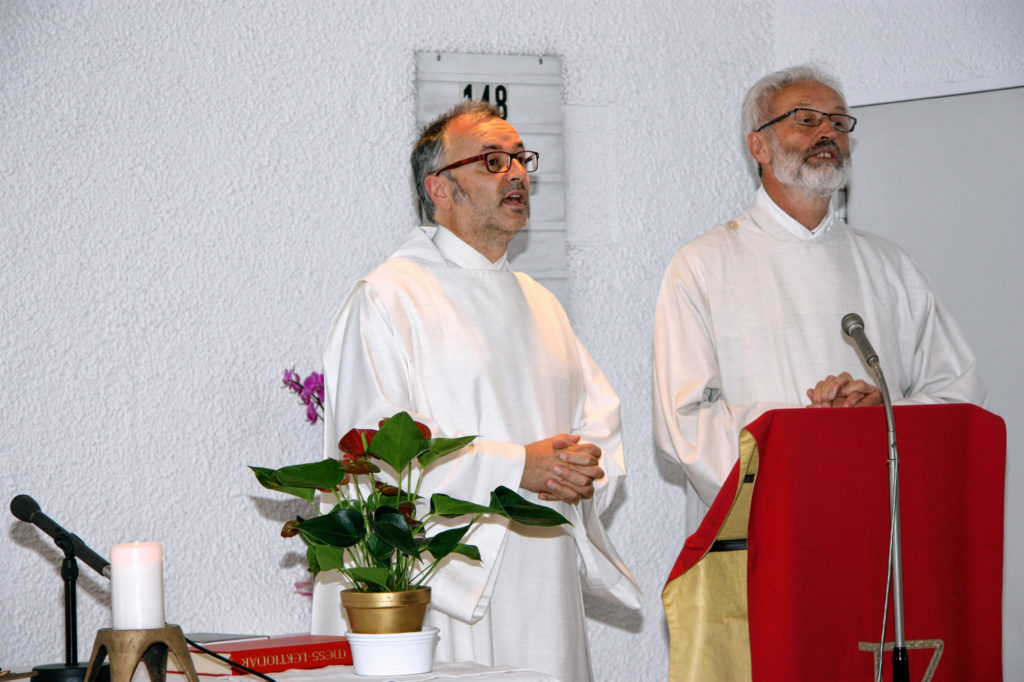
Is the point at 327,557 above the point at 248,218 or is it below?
below

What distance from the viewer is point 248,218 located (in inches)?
160

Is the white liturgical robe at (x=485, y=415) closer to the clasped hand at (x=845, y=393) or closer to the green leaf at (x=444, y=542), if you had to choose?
the clasped hand at (x=845, y=393)

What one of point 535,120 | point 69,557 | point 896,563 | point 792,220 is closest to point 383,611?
point 69,557

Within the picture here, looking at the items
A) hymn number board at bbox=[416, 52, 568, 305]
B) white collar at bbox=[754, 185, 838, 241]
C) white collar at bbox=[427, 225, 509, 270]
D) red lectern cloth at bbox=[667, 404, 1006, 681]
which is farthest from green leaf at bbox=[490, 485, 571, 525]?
hymn number board at bbox=[416, 52, 568, 305]

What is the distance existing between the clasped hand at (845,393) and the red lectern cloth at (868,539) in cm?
33

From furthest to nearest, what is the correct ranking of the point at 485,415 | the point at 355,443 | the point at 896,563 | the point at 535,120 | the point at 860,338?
the point at 535,120 → the point at 485,415 → the point at 860,338 → the point at 896,563 → the point at 355,443

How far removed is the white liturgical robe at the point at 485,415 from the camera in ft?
9.99

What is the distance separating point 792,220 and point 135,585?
2587 millimetres

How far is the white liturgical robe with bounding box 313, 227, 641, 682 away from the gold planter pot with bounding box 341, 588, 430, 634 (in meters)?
0.99

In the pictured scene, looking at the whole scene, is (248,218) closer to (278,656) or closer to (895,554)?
(278,656)

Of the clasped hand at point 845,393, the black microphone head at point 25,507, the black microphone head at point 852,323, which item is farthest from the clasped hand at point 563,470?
the black microphone head at point 25,507

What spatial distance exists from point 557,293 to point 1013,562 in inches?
74.4

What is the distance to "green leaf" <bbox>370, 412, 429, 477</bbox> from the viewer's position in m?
1.94

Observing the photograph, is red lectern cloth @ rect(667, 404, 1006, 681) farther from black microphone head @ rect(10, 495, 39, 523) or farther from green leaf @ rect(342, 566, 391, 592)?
black microphone head @ rect(10, 495, 39, 523)
